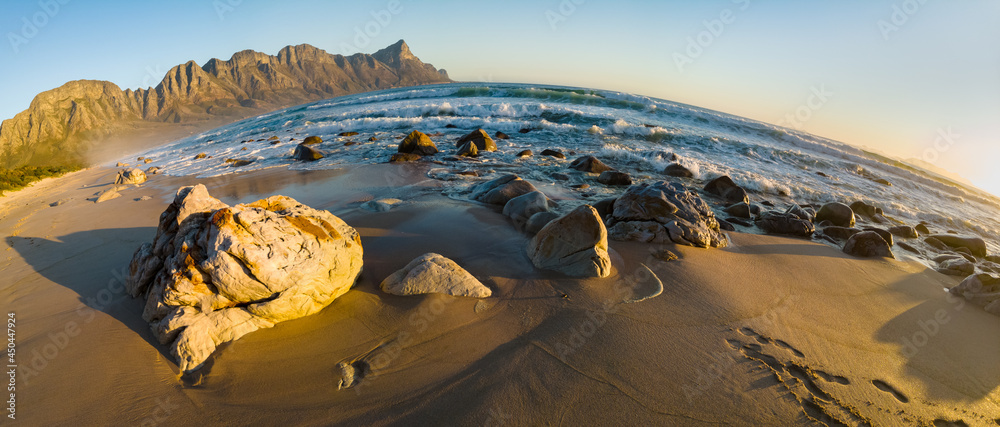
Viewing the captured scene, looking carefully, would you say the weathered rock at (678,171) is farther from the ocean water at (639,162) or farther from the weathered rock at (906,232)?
the weathered rock at (906,232)

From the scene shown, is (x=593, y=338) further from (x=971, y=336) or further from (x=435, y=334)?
(x=971, y=336)

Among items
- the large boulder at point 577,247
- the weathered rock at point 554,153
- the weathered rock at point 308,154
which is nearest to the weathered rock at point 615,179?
the weathered rock at point 554,153

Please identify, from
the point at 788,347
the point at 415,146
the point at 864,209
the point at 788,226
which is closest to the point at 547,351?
the point at 788,347

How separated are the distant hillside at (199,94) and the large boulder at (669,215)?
35623mm

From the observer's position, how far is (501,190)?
19.4ft

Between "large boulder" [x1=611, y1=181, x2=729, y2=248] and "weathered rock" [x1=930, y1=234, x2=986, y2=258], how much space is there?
4335mm

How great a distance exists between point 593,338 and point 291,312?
8.27 ft

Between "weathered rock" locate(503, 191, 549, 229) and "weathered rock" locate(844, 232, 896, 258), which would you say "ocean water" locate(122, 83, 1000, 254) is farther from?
"weathered rock" locate(503, 191, 549, 229)

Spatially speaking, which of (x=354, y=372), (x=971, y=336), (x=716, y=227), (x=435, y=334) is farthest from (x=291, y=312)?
(x=971, y=336)

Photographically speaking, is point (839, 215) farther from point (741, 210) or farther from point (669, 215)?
point (669, 215)

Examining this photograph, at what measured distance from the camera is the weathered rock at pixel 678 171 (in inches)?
360

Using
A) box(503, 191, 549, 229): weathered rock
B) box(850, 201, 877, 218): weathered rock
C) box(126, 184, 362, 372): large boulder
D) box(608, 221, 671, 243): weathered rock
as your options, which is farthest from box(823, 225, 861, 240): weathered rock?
box(126, 184, 362, 372): large boulder

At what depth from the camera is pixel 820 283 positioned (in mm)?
3820

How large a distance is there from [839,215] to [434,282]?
7376 millimetres
